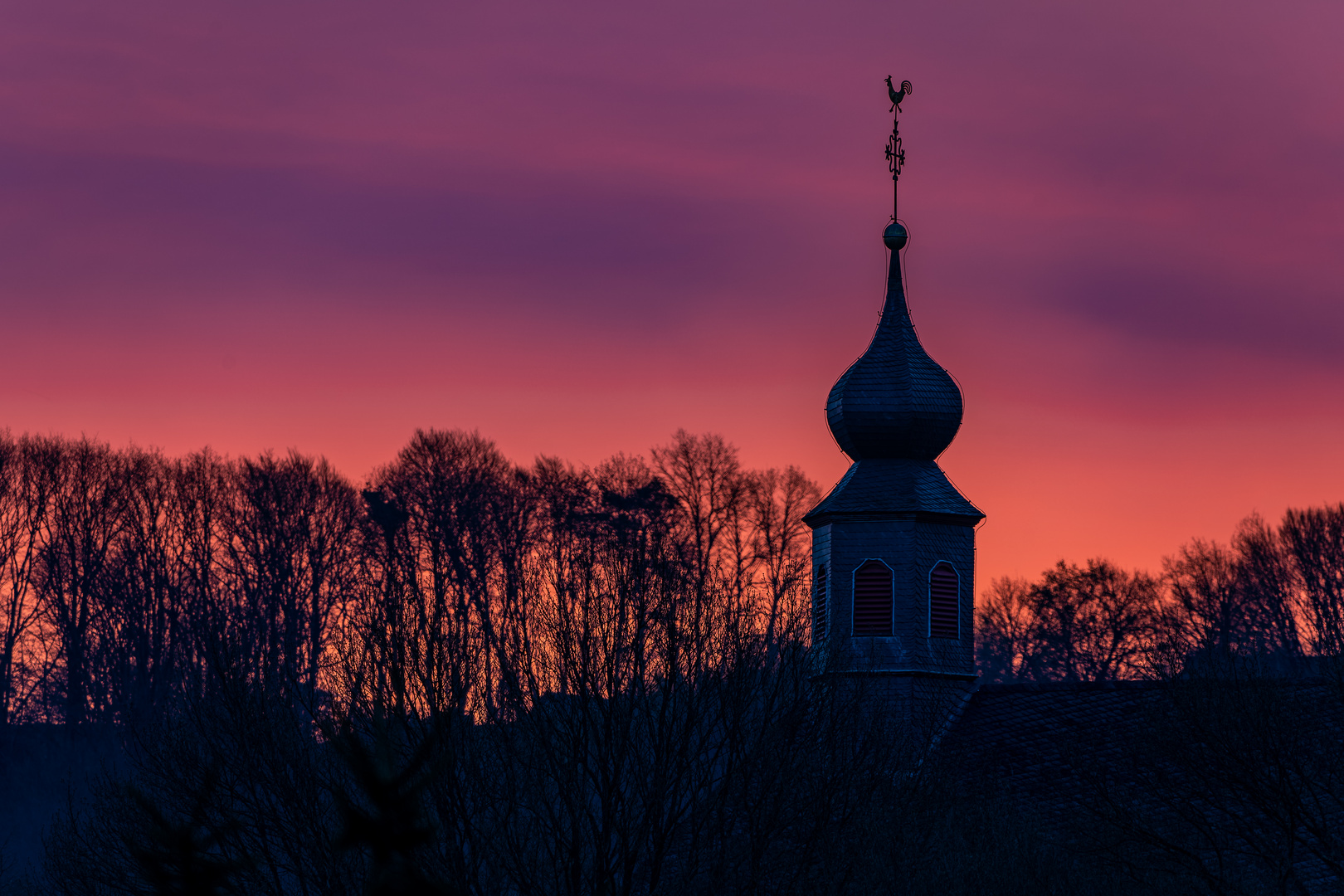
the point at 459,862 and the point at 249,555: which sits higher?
the point at 249,555

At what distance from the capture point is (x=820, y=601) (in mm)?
37406

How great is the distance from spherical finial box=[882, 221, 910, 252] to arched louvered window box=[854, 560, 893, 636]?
738 cm

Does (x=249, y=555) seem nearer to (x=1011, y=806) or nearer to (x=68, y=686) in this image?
(x=68, y=686)

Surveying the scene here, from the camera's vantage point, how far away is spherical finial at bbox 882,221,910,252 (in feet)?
133

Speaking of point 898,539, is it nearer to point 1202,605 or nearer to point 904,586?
point 904,586

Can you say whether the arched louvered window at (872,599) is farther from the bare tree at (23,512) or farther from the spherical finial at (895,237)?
the bare tree at (23,512)

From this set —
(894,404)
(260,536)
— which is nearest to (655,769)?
(894,404)

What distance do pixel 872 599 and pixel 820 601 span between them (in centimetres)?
128

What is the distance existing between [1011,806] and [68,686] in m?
36.0

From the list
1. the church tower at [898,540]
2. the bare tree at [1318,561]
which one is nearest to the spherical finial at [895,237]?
the church tower at [898,540]

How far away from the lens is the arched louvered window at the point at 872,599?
36.2 metres

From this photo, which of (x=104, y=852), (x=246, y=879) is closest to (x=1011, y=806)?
(x=246, y=879)


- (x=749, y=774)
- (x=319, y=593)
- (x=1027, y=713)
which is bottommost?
(x=749, y=774)

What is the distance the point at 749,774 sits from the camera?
2767 cm
